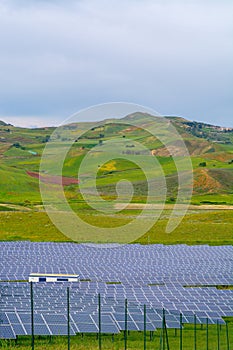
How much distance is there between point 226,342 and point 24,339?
26.9 ft

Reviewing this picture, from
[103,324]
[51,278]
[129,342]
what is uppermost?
[51,278]

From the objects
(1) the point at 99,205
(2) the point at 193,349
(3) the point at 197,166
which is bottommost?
(2) the point at 193,349

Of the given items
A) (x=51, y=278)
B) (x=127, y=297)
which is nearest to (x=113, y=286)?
(x=127, y=297)

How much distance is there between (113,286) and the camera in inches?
1257

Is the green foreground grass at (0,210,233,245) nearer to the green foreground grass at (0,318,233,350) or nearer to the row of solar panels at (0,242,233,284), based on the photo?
the row of solar panels at (0,242,233,284)

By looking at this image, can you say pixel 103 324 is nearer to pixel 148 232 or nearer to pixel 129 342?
pixel 129 342

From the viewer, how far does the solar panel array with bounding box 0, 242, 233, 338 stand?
22.4 m

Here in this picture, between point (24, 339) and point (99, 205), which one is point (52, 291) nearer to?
point (24, 339)

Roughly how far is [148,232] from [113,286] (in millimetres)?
36173

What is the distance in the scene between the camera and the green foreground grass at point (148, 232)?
61.2 m

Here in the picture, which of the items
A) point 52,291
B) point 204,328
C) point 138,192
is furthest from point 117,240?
point 138,192

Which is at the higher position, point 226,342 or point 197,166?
point 197,166

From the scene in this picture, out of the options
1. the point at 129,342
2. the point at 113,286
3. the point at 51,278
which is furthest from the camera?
the point at 51,278

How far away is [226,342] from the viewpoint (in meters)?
23.4
